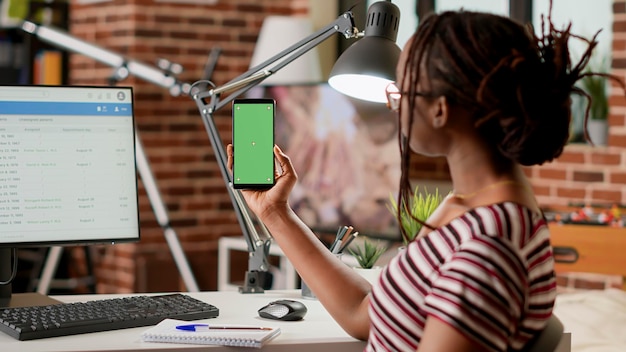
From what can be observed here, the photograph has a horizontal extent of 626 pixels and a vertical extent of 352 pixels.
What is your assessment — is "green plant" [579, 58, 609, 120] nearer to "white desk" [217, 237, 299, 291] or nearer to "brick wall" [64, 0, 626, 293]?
"brick wall" [64, 0, 626, 293]

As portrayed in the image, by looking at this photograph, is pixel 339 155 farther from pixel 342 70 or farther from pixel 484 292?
pixel 484 292

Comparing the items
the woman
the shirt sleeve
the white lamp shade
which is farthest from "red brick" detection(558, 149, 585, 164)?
the shirt sleeve

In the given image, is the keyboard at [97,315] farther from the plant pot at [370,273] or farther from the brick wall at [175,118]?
the brick wall at [175,118]

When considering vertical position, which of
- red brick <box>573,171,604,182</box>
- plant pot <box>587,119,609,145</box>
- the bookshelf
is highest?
the bookshelf

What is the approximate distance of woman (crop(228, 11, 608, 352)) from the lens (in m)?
1.11

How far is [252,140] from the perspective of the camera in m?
1.74

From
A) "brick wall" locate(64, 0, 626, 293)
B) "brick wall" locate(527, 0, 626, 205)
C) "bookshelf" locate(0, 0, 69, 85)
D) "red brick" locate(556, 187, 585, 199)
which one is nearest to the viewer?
"brick wall" locate(527, 0, 626, 205)

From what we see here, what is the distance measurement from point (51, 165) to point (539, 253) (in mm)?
1000

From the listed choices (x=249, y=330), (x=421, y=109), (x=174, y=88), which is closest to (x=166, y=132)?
(x=174, y=88)

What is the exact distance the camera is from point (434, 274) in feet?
3.91

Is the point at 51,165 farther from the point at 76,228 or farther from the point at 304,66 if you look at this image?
the point at 304,66

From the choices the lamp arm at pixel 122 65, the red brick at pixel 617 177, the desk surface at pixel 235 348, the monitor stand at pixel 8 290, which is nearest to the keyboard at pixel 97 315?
the desk surface at pixel 235 348

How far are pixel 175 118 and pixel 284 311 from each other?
9.85ft

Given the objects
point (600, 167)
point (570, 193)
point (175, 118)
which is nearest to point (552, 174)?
point (570, 193)
